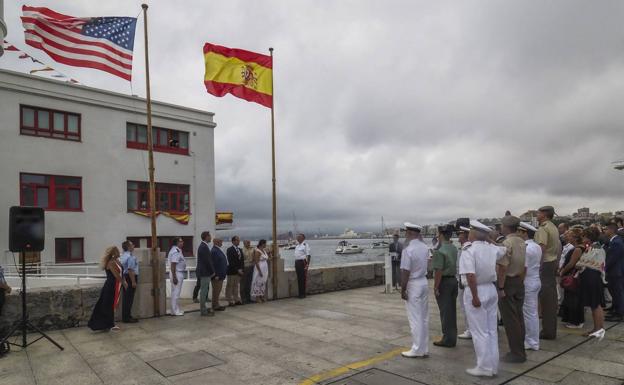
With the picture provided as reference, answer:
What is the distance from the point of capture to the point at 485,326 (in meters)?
5.02

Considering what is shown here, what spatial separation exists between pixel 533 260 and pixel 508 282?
3.33 ft

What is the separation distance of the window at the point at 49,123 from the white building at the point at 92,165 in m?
0.04

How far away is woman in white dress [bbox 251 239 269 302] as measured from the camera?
1103 centimetres

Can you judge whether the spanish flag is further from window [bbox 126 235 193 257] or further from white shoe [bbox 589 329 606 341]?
window [bbox 126 235 193 257]

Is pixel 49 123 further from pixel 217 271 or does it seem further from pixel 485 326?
pixel 485 326

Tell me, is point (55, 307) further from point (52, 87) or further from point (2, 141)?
point (52, 87)

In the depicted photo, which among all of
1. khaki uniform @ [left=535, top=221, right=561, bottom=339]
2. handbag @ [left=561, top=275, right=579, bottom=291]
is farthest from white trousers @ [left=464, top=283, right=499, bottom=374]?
handbag @ [left=561, top=275, right=579, bottom=291]

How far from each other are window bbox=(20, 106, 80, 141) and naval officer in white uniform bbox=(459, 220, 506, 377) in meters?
22.2

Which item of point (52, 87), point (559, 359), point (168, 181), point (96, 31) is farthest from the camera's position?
point (168, 181)

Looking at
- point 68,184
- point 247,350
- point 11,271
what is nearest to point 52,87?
point 68,184

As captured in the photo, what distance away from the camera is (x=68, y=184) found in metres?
21.4

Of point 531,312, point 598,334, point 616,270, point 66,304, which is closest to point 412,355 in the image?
point 531,312

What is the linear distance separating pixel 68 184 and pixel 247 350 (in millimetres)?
19194

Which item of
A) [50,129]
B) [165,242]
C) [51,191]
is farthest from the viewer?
[165,242]
